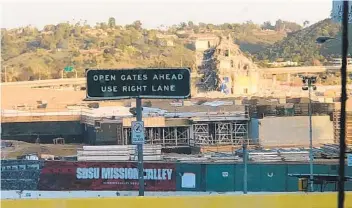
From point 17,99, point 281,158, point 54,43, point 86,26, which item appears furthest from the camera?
point 86,26

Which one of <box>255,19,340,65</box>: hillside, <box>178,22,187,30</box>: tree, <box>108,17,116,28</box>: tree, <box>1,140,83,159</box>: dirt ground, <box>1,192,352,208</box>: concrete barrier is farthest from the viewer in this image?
<box>178,22,187,30</box>: tree

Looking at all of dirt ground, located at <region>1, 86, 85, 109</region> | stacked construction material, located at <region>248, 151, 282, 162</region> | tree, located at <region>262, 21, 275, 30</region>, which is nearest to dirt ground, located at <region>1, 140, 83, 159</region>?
stacked construction material, located at <region>248, 151, 282, 162</region>

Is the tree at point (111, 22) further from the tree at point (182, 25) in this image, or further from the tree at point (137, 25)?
the tree at point (182, 25)

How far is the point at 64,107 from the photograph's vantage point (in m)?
62.2

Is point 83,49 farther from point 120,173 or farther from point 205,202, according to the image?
point 205,202

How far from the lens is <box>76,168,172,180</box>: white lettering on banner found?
22.6 metres

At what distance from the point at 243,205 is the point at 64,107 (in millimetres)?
55854

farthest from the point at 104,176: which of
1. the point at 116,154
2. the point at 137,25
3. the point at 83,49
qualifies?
the point at 137,25

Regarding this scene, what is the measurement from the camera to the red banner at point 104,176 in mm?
22453

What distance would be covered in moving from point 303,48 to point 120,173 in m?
85.3

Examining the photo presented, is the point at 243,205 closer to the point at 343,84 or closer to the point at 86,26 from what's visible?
the point at 343,84

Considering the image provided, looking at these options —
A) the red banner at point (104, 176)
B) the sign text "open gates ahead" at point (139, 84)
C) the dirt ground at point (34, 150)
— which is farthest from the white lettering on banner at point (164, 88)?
the dirt ground at point (34, 150)

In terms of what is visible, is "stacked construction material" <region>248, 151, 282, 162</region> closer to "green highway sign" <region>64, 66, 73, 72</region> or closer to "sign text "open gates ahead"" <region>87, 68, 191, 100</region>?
"sign text "open gates ahead"" <region>87, 68, 191, 100</region>

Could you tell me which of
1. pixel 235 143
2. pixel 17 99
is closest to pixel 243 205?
pixel 235 143
